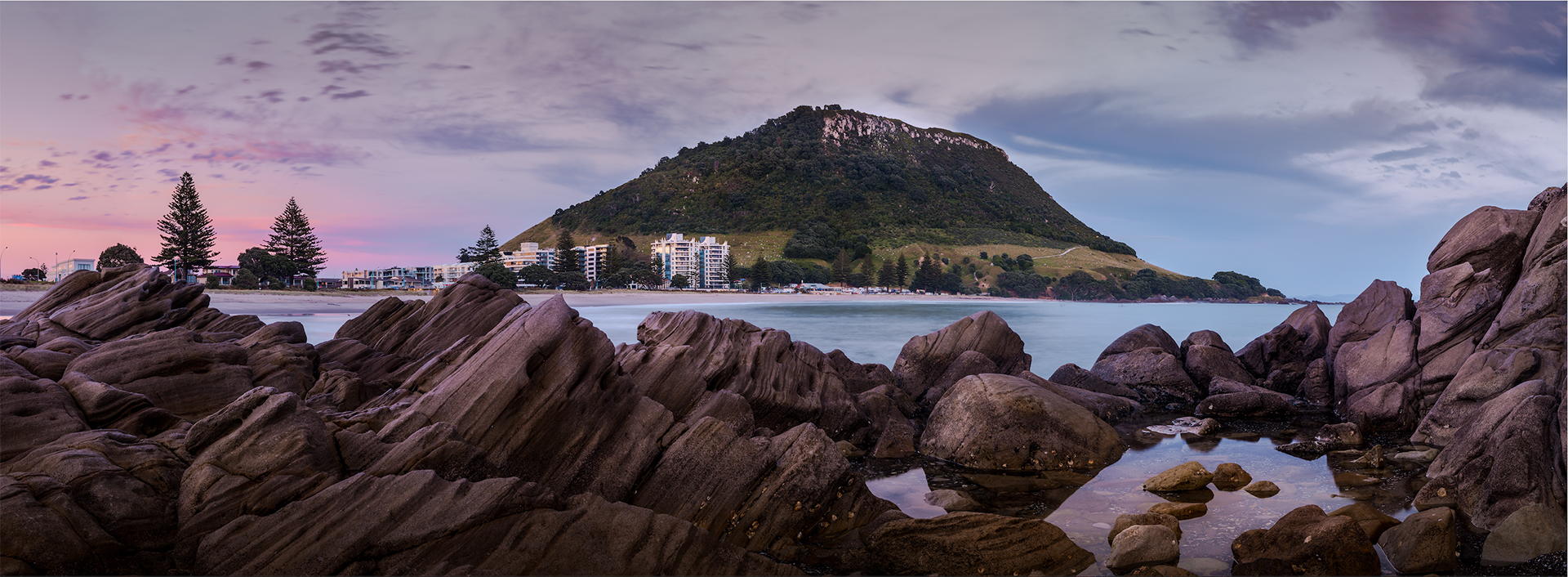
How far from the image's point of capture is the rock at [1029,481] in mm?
12289

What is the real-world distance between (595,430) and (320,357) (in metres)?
7.73

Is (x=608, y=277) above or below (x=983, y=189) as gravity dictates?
below

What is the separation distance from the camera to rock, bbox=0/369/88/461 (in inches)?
324

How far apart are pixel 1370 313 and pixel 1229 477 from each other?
1299 cm

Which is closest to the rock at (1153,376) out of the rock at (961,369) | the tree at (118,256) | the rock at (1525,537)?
the rock at (961,369)

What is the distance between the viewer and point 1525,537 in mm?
8320

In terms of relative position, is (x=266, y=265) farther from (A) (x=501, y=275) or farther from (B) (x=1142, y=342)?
(B) (x=1142, y=342)

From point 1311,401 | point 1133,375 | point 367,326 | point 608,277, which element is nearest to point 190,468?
point 367,326

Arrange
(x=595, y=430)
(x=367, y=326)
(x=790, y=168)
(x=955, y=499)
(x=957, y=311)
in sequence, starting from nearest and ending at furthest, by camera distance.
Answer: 1. (x=595, y=430)
2. (x=955, y=499)
3. (x=367, y=326)
4. (x=957, y=311)
5. (x=790, y=168)

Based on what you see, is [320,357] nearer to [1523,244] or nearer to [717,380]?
[717,380]

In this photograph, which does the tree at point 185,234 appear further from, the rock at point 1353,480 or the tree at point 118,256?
the rock at point 1353,480

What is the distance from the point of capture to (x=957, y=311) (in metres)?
78.6

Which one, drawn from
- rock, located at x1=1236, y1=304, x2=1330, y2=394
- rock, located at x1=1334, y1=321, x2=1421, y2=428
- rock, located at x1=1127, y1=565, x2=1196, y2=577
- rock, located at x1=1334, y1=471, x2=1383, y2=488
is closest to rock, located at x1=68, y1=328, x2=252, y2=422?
rock, located at x1=1127, y1=565, x2=1196, y2=577

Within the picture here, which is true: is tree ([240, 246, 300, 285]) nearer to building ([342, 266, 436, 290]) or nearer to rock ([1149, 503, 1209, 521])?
building ([342, 266, 436, 290])
